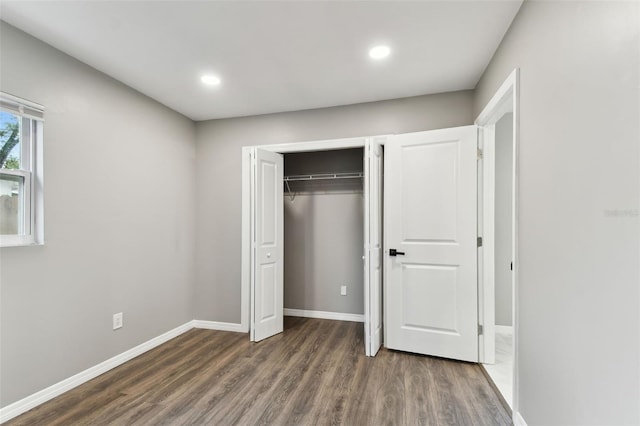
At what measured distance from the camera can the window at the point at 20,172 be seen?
195 cm

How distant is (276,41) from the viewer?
2.11 meters

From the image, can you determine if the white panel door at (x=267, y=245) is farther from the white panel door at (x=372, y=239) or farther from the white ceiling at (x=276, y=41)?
the white panel door at (x=372, y=239)

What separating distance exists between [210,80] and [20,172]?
1557mm

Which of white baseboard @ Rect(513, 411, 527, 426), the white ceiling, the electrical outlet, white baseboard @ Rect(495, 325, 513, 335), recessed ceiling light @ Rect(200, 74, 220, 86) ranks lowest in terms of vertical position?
white baseboard @ Rect(495, 325, 513, 335)

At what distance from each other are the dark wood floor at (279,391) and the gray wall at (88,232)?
1.12ft

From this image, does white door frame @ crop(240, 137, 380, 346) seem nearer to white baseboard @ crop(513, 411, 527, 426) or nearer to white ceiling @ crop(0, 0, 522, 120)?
white ceiling @ crop(0, 0, 522, 120)

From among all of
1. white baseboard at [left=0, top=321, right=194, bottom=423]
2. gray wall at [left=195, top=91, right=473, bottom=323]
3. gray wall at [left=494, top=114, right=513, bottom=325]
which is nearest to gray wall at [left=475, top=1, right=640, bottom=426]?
gray wall at [left=494, top=114, right=513, bottom=325]

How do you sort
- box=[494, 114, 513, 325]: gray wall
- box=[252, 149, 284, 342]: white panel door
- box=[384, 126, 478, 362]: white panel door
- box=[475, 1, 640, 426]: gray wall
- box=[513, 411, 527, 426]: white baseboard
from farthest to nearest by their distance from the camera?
box=[494, 114, 513, 325]: gray wall < box=[252, 149, 284, 342]: white panel door < box=[384, 126, 478, 362]: white panel door < box=[513, 411, 527, 426]: white baseboard < box=[475, 1, 640, 426]: gray wall

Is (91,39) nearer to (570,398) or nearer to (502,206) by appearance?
(570,398)

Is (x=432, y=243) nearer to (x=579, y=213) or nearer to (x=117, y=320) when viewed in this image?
(x=579, y=213)

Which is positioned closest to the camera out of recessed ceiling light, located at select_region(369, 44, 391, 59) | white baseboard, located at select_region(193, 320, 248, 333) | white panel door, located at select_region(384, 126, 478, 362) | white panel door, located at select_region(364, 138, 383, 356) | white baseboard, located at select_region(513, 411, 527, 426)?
white baseboard, located at select_region(513, 411, 527, 426)

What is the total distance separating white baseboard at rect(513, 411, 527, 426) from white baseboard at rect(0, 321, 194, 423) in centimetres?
309

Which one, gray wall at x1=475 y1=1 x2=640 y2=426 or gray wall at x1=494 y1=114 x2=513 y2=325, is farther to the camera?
gray wall at x1=494 y1=114 x2=513 y2=325

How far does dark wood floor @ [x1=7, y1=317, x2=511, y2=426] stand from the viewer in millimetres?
1904
